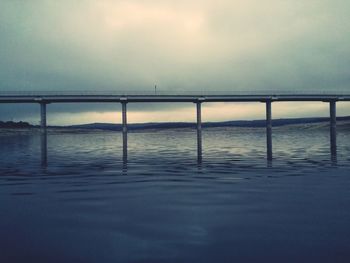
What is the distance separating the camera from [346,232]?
7625mm

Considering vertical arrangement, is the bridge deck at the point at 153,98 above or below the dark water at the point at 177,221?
above

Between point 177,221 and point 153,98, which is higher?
point 153,98

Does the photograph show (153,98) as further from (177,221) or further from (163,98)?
(177,221)

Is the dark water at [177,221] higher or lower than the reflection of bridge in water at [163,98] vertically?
lower

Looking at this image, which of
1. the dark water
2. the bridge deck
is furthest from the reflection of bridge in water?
the dark water

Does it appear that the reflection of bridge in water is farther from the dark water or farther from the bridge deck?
the dark water

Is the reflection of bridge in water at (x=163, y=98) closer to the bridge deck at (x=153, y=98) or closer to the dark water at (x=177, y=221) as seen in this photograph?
the bridge deck at (x=153, y=98)

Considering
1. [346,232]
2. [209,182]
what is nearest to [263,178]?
[209,182]

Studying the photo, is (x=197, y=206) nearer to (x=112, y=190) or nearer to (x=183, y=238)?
(x=183, y=238)

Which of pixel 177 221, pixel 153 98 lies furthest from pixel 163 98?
pixel 177 221

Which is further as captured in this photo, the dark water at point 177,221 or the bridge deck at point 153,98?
the bridge deck at point 153,98

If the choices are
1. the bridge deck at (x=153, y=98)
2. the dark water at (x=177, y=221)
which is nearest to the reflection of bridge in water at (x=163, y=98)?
the bridge deck at (x=153, y=98)

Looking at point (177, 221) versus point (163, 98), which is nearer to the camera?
point (177, 221)

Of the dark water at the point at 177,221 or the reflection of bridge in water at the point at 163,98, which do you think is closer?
the dark water at the point at 177,221
